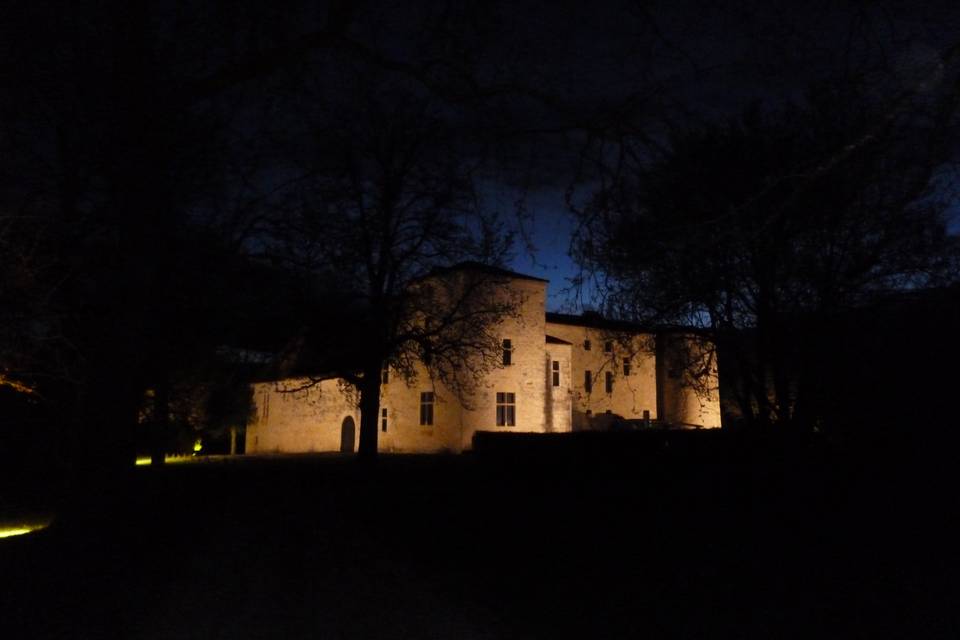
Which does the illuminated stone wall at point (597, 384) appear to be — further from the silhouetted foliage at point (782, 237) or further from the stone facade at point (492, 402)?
the silhouetted foliage at point (782, 237)

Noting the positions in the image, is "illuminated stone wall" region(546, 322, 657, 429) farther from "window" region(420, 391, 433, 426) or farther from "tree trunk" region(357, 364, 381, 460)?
"tree trunk" region(357, 364, 381, 460)

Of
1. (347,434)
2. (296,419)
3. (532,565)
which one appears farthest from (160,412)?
(532,565)

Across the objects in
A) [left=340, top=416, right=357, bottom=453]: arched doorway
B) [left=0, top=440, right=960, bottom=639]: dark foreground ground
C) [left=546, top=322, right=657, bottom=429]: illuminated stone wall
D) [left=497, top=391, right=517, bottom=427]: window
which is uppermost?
[left=546, top=322, right=657, bottom=429]: illuminated stone wall

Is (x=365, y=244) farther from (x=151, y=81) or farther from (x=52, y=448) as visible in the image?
(x=151, y=81)

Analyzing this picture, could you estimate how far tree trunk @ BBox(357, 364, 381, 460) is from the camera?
2173 centimetres

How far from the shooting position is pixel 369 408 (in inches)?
872

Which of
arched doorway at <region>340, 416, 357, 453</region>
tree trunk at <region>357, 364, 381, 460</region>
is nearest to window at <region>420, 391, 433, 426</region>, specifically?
arched doorway at <region>340, 416, 357, 453</region>

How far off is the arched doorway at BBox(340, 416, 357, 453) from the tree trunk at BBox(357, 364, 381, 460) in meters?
17.4

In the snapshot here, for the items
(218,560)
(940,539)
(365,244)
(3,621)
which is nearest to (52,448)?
(365,244)

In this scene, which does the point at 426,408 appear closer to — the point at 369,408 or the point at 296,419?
the point at 296,419

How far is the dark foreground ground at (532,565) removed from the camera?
20.0 ft

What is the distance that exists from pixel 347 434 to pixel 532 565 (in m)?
32.0

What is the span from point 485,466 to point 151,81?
47.7 feet

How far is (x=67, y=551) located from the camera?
859 cm
